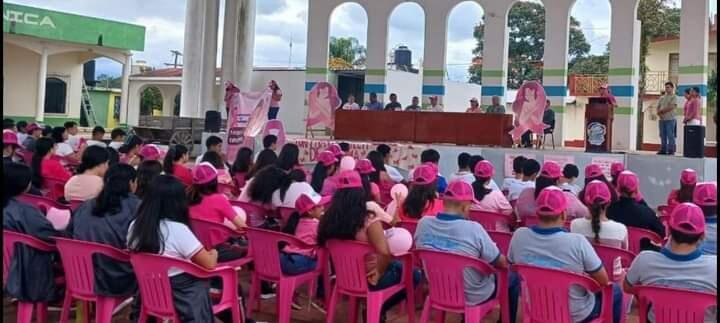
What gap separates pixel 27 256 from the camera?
10.8ft

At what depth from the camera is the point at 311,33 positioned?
16.9 meters

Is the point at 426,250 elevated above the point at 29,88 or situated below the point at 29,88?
below

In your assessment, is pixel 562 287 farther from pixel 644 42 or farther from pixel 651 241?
pixel 644 42

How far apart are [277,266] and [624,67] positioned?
37.6ft

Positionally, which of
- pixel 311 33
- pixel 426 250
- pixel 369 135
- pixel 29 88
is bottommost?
pixel 426 250

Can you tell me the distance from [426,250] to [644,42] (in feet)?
72.8

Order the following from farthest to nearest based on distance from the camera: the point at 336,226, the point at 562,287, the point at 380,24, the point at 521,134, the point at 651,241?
the point at 380,24, the point at 521,134, the point at 651,241, the point at 336,226, the point at 562,287

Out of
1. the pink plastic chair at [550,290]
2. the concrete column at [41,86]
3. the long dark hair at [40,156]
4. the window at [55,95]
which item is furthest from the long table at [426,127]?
the window at [55,95]

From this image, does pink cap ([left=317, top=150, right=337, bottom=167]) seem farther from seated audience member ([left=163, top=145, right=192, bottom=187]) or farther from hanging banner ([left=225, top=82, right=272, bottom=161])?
hanging banner ([left=225, top=82, right=272, bottom=161])

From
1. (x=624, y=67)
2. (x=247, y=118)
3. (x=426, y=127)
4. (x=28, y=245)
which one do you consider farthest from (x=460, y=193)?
(x=624, y=67)

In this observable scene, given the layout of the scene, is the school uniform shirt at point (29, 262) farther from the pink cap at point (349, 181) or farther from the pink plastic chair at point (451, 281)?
the pink plastic chair at point (451, 281)

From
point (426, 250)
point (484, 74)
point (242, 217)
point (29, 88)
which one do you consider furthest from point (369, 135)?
point (29, 88)

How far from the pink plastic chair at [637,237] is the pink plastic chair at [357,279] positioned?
1.50m

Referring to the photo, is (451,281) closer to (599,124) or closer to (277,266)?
(277,266)
